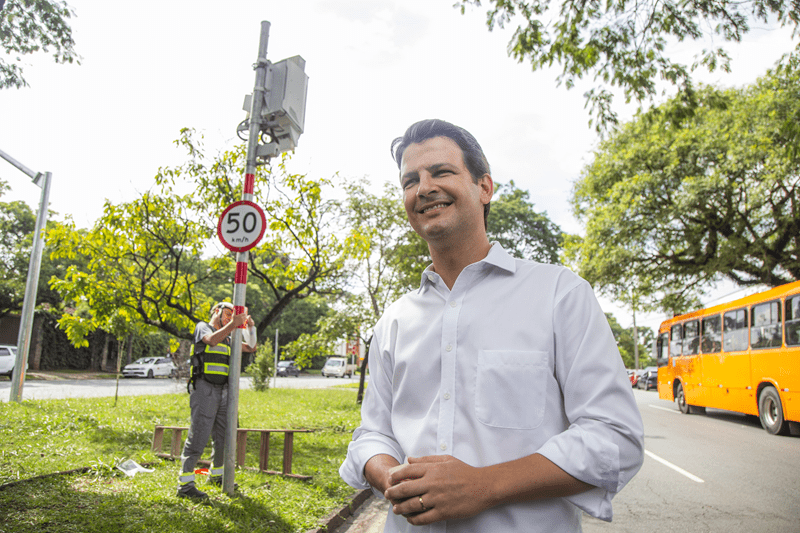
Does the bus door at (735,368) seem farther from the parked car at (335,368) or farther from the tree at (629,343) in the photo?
the tree at (629,343)

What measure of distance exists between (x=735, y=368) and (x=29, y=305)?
54.7ft

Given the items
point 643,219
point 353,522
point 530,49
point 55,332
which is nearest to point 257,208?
point 353,522

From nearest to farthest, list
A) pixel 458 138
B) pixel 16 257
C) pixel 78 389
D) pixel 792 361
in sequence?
pixel 458 138 < pixel 792 361 < pixel 78 389 < pixel 16 257

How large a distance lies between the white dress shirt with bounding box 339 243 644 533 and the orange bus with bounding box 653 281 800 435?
12013 mm

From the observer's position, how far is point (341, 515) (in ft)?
16.4

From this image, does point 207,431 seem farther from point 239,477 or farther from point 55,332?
point 55,332

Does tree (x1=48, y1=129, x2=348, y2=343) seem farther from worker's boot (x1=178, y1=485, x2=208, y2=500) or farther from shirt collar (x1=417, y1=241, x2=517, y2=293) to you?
shirt collar (x1=417, y1=241, x2=517, y2=293)

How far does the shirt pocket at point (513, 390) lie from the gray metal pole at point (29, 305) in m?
12.7

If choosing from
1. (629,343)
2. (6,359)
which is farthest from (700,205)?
(629,343)

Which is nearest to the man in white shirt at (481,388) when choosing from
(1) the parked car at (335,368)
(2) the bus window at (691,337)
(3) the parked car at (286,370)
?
(2) the bus window at (691,337)

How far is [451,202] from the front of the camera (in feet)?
4.99

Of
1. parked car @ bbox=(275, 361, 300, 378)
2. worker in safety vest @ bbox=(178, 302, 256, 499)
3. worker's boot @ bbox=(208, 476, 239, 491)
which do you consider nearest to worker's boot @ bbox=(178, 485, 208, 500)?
worker in safety vest @ bbox=(178, 302, 256, 499)

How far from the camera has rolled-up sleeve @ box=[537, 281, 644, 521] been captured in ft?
3.82

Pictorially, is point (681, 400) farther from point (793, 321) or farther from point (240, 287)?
point (240, 287)
